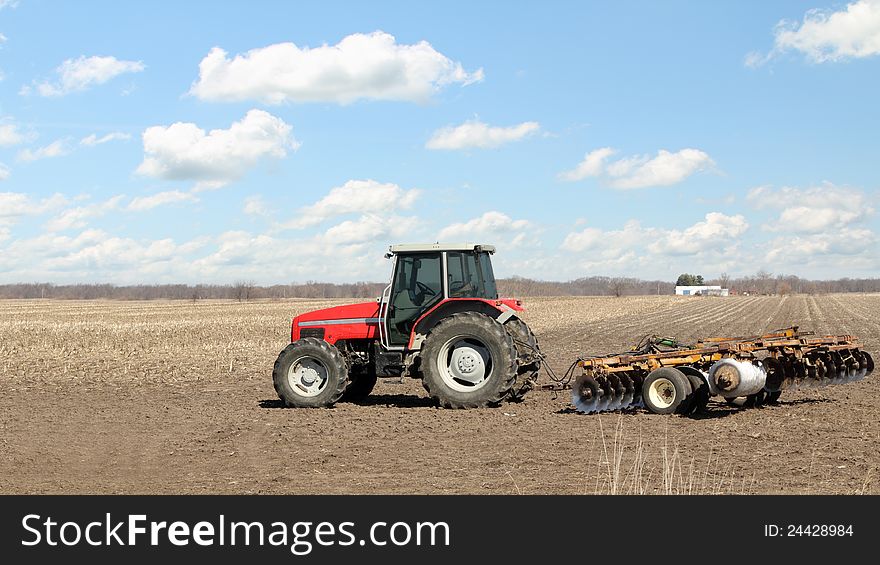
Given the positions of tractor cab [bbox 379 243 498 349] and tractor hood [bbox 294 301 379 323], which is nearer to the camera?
tractor cab [bbox 379 243 498 349]

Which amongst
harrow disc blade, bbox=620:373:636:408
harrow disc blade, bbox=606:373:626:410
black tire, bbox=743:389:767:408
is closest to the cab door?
harrow disc blade, bbox=606:373:626:410

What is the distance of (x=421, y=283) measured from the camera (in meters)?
13.4

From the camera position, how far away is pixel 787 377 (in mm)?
12367

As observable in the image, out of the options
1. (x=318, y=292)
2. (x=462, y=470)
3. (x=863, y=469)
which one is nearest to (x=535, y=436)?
(x=462, y=470)

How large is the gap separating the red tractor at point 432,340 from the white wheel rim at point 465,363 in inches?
0.6

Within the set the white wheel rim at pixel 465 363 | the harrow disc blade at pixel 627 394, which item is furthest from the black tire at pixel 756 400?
the white wheel rim at pixel 465 363

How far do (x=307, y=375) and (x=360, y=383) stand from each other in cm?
118

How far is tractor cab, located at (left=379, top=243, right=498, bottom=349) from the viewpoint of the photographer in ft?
43.4

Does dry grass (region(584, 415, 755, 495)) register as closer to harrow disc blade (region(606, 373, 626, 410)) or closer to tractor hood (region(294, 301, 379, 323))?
harrow disc blade (region(606, 373, 626, 410))

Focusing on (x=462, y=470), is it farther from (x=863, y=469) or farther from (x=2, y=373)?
(x=2, y=373)

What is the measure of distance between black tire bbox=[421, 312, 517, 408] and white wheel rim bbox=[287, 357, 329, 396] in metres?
1.75

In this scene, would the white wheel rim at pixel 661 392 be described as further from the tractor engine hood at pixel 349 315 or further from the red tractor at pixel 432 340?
the tractor engine hood at pixel 349 315

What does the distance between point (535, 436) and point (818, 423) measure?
3.65 metres
